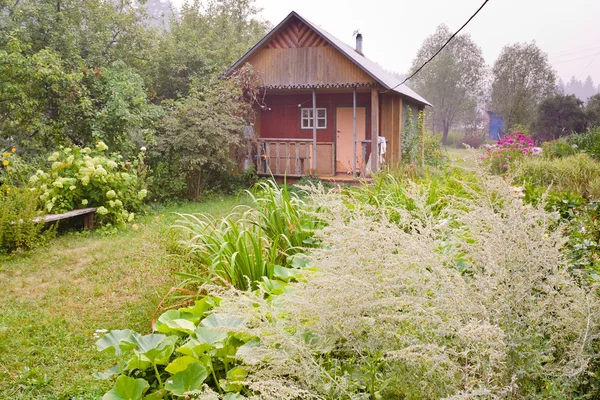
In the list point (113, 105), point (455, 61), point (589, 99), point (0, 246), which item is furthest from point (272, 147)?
point (455, 61)

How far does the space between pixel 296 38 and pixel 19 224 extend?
926cm

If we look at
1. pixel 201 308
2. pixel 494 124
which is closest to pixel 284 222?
pixel 201 308

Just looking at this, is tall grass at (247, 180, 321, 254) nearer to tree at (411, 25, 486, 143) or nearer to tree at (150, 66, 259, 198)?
tree at (150, 66, 259, 198)

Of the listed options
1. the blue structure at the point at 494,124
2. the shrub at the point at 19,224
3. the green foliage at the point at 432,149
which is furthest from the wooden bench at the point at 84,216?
the blue structure at the point at 494,124

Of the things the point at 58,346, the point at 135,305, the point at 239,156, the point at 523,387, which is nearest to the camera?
the point at 523,387

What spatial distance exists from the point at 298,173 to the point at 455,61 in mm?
30133

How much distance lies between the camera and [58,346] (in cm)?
360

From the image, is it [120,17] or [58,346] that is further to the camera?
[120,17]

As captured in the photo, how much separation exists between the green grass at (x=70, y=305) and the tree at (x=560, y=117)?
22151 millimetres

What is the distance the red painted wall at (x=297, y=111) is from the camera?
14859 millimetres

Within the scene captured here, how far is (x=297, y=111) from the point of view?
15.1 meters

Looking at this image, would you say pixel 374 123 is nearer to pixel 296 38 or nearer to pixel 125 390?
pixel 296 38

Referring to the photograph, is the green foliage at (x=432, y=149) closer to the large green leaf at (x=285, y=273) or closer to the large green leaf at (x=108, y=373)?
the large green leaf at (x=285, y=273)

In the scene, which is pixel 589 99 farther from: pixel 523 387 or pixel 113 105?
pixel 523 387
